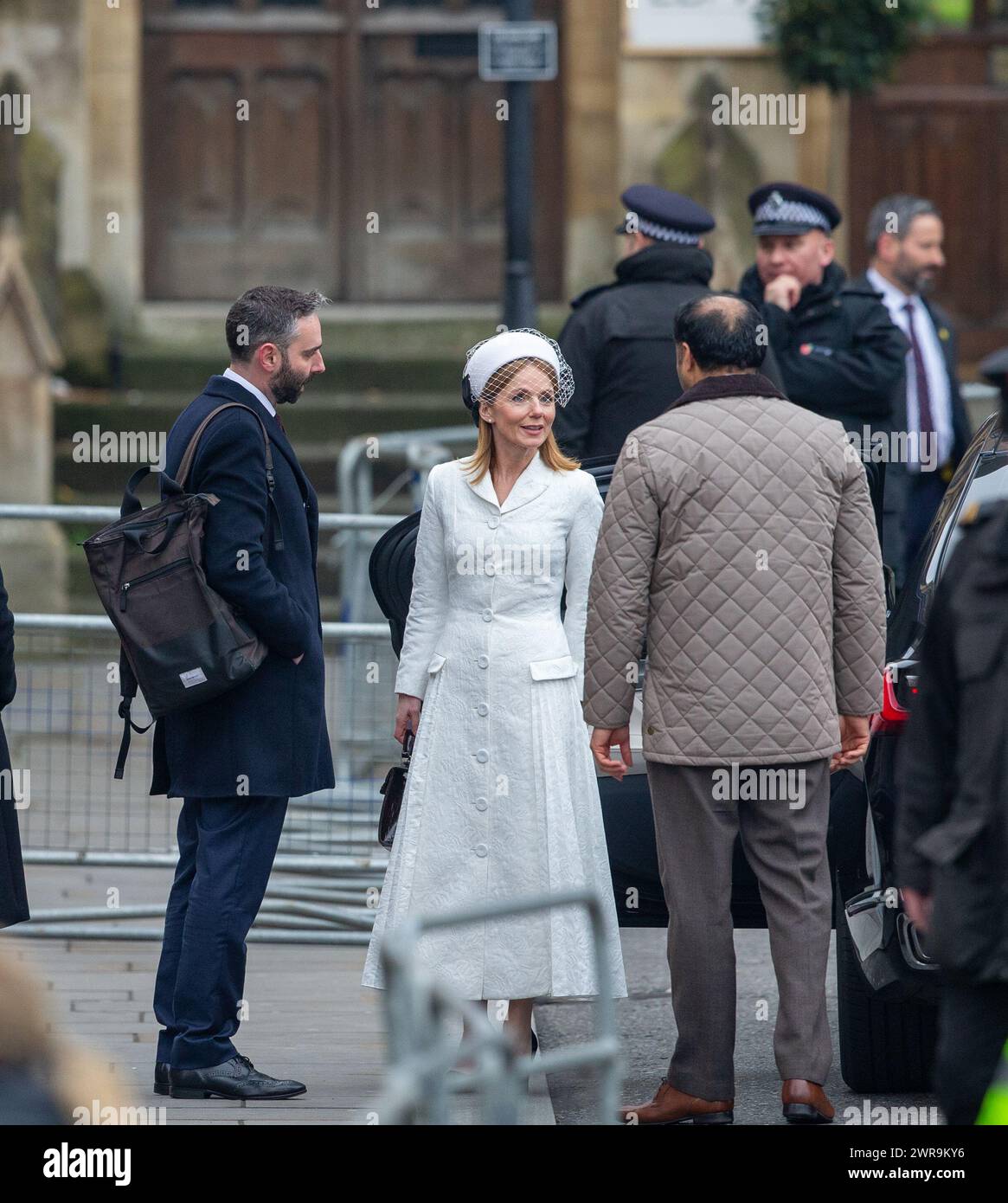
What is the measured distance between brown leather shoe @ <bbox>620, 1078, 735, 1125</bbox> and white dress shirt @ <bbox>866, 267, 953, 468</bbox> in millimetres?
3668

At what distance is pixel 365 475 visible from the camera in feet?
31.4

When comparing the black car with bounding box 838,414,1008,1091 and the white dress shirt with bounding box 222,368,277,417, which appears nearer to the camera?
the black car with bounding box 838,414,1008,1091

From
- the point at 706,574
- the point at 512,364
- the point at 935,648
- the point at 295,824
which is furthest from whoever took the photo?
the point at 295,824

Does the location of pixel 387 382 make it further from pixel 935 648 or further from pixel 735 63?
pixel 935 648

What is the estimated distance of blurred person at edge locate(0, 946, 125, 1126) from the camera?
2.23m

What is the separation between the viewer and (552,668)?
215 inches

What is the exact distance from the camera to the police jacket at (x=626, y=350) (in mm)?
7105

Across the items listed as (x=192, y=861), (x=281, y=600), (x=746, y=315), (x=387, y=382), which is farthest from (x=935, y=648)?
(x=387, y=382)

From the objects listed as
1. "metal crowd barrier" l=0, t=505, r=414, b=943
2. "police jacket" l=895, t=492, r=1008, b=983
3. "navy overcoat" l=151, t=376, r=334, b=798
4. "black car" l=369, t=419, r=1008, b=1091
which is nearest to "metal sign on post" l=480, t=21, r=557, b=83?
"metal crowd barrier" l=0, t=505, r=414, b=943

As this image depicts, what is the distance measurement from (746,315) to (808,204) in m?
2.56

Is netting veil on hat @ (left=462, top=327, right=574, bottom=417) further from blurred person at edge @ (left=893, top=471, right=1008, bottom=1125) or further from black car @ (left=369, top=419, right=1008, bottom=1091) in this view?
blurred person at edge @ (left=893, top=471, right=1008, bottom=1125)

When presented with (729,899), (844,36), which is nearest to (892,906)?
(729,899)

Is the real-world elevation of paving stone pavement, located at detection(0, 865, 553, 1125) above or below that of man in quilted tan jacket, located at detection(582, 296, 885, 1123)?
below

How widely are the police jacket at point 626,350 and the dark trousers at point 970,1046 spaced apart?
3613 millimetres
